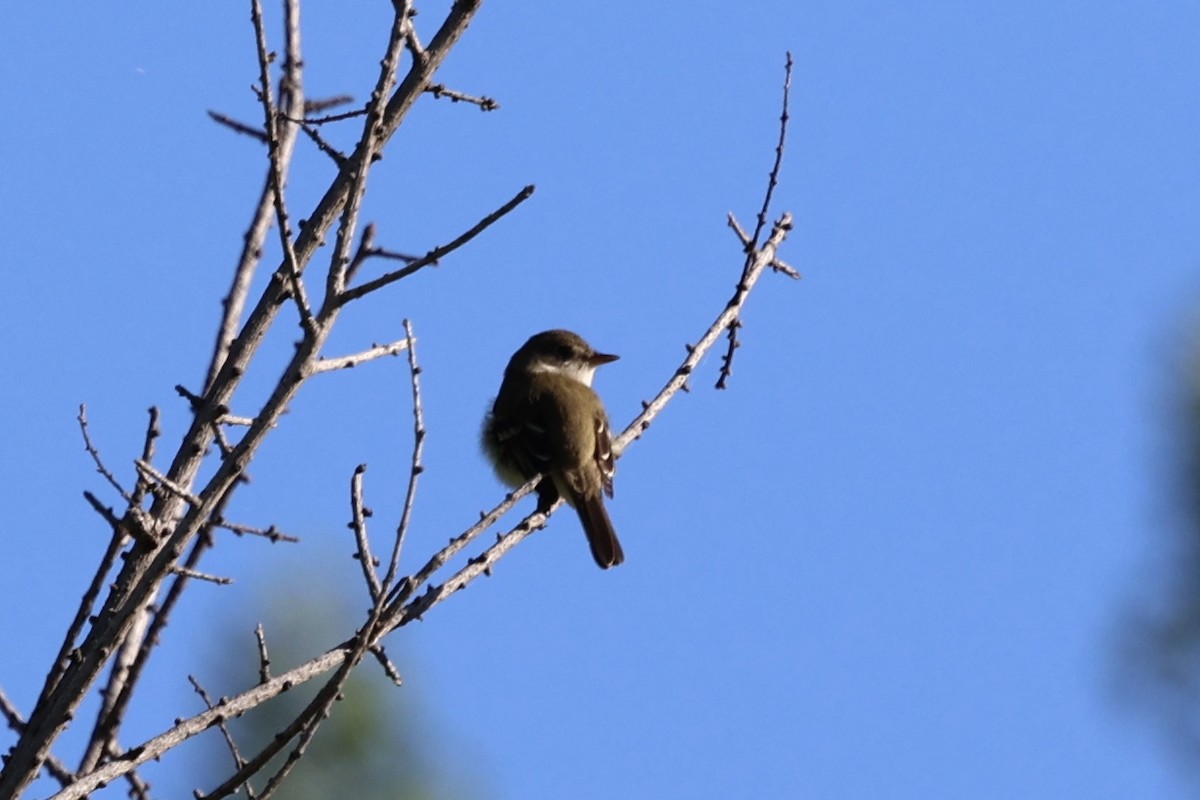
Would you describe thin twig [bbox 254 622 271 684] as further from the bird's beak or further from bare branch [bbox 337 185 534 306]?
the bird's beak

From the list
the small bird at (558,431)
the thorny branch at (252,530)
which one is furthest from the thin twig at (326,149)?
the small bird at (558,431)

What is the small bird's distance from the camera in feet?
27.9

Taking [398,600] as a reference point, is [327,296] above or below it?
above

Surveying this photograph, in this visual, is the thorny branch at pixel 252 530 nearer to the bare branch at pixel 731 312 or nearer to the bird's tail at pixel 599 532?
the bare branch at pixel 731 312

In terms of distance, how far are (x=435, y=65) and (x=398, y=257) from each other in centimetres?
64

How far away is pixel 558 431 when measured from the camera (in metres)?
8.90

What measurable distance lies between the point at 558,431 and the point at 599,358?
1163 mm

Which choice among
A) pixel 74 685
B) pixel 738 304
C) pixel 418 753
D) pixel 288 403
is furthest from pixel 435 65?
pixel 418 753

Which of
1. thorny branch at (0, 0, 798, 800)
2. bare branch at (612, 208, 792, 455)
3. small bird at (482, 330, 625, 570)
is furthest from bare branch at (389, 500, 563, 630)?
small bird at (482, 330, 625, 570)

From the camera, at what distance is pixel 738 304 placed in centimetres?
706

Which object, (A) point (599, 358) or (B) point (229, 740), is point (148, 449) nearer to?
(B) point (229, 740)

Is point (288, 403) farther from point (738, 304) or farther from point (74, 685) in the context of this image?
point (738, 304)

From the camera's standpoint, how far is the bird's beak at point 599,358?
Answer: 995cm

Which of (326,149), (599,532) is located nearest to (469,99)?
(326,149)
